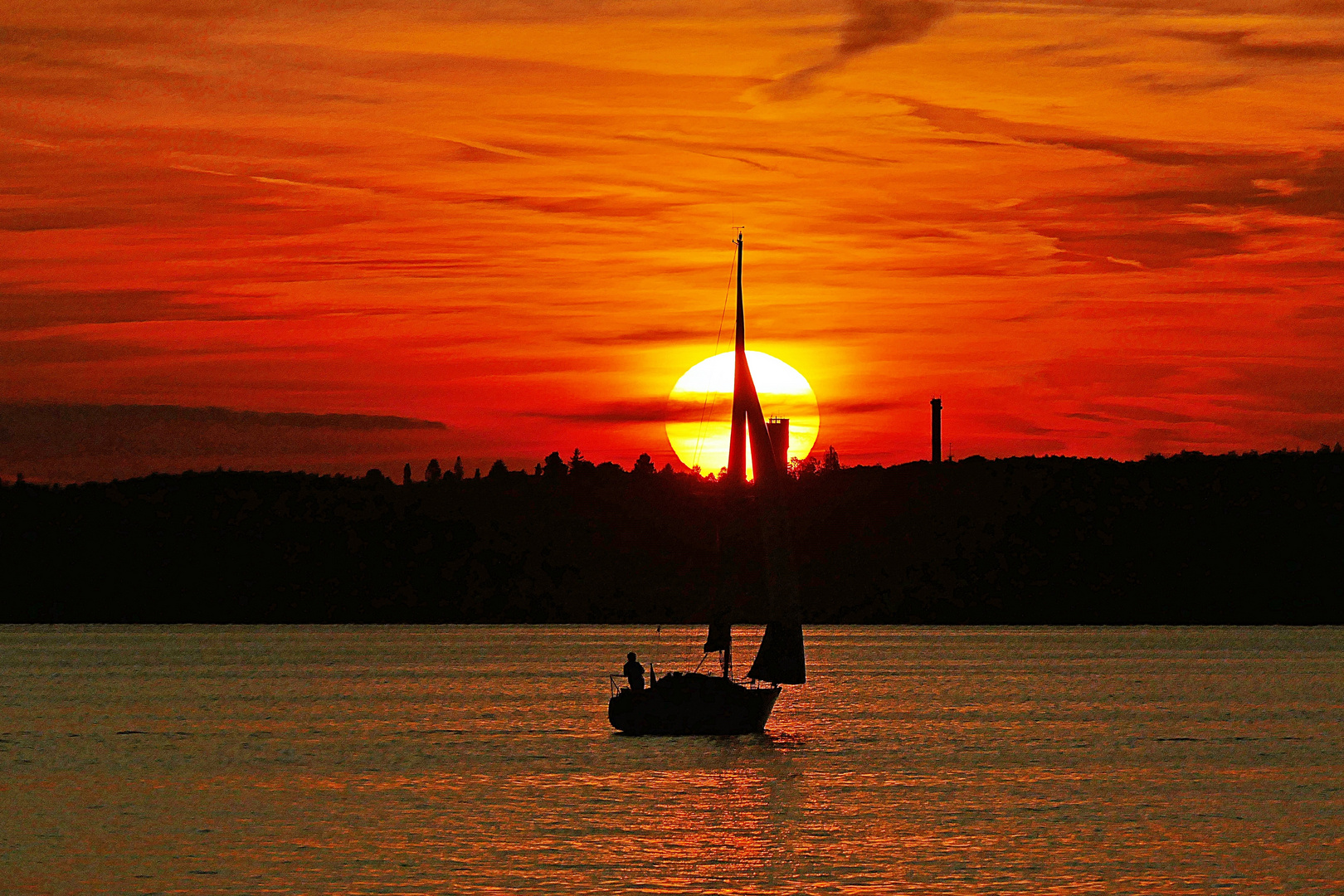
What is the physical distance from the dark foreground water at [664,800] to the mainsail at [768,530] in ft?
14.5

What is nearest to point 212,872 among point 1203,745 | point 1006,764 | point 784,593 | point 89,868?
point 89,868

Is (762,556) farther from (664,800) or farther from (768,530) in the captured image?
(664,800)

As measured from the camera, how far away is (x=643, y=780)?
6694 centimetres

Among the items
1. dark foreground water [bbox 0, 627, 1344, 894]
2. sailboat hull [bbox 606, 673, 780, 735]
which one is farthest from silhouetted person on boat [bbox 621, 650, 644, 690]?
dark foreground water [bbox 0, 627, 1344, 894]

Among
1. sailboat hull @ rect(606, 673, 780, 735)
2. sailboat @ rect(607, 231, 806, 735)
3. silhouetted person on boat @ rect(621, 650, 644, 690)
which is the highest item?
sailboat @ rect(607, 231, 806, 735)

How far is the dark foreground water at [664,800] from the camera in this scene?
153 ft

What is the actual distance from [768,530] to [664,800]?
1383cm

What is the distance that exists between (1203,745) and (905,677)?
71157 mm

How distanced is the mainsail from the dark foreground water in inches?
175

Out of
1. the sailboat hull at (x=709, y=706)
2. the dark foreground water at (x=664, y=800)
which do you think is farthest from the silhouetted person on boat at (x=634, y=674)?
the dark foreground water at (x=664, y=800)

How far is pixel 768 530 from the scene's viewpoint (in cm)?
7125

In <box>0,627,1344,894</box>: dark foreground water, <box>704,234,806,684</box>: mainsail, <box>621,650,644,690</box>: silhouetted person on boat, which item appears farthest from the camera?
<box>621,650,644,690</box>: silhouetted person on boat

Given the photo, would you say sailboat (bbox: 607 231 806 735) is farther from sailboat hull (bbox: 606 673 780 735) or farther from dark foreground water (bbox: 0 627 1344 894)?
dark foreground water (bbox: 0 627 1344 894)

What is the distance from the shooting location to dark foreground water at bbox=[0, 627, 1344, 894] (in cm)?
4675
